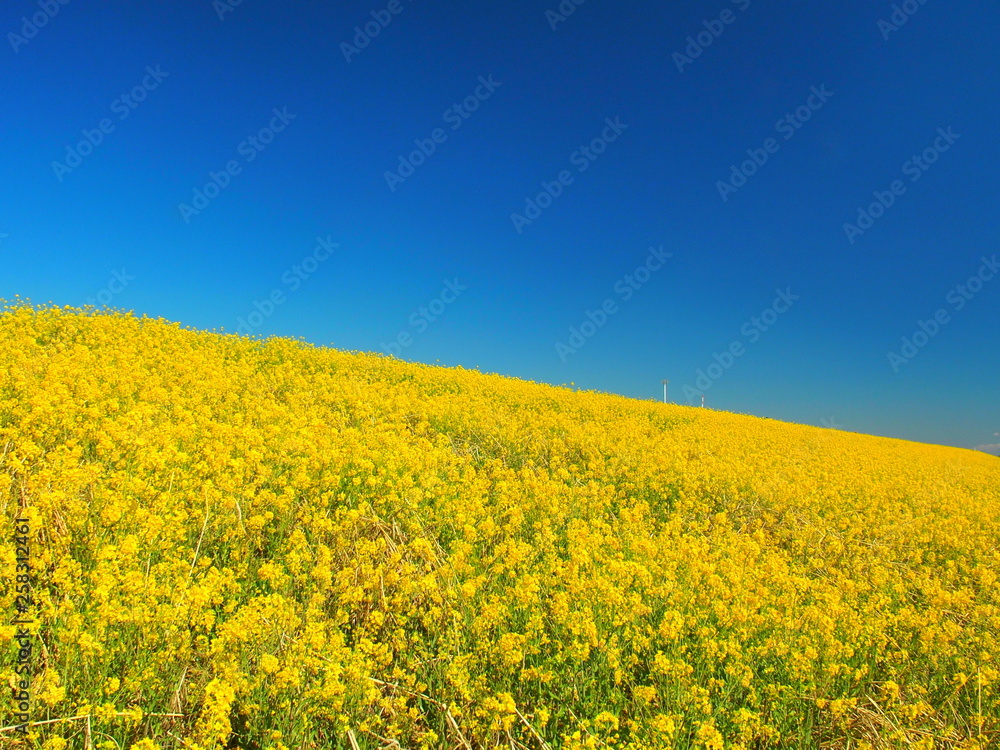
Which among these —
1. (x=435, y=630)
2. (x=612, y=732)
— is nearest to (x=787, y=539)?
(x=612, y=732)

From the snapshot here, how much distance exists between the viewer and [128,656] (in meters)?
2.66

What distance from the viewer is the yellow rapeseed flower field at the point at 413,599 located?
8.64 ft

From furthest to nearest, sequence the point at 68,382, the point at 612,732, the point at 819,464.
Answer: the point at 819,464 < the point at 68,382 < the point at 612,732

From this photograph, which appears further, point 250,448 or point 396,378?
point 396,378

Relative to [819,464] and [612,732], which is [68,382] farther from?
[819,464]

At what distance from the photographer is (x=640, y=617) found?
3.73m

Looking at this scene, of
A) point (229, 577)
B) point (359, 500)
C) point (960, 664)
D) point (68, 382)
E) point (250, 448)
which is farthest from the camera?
point (68, 382)

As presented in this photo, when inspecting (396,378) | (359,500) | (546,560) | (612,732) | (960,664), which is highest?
(396,378)

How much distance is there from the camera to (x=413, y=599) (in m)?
3.75

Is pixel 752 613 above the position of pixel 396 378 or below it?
below

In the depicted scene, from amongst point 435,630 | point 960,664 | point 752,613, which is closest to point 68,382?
point 435,630

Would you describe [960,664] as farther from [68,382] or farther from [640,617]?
[68,382]

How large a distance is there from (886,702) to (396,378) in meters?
10.2

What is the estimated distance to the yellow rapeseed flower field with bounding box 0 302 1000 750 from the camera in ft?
8.64
